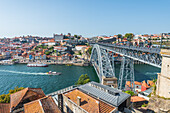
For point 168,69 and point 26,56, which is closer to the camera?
point 168,69

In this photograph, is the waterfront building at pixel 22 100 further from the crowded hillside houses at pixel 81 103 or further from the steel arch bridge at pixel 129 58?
the steel arch bridge at pixel 129 58

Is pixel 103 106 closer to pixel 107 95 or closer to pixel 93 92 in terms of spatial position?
pixel 107 95

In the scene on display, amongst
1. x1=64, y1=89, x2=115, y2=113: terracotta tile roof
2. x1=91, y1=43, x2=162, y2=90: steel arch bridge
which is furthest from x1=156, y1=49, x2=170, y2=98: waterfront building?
x1=64, y1=89, x2=115, y2=113: terracotta tile roof

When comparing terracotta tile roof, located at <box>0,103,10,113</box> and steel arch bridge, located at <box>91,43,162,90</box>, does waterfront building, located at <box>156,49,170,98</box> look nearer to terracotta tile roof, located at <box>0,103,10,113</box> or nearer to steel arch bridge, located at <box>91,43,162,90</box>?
steel arch bridge, located at <box>91,43,162,90</box>

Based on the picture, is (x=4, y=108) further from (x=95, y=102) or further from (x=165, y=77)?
(x=165, y=77)

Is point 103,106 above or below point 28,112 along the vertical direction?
above

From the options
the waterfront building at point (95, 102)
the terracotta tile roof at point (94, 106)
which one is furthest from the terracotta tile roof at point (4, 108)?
the terracotta tile roof at point (94, 106)

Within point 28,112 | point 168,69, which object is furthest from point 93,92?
point 168,69

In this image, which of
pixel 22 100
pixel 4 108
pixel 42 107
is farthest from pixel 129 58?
pixel 4 108

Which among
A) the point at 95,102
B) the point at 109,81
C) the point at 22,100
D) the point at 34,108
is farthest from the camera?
the point at 109,81
